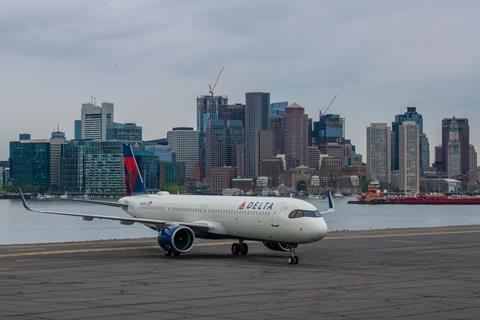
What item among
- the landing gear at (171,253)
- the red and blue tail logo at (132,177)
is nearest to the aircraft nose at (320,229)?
the landing gear at (171,253)

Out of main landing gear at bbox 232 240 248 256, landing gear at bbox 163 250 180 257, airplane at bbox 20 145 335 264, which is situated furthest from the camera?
main landing gear at bbox 232 240 248 256

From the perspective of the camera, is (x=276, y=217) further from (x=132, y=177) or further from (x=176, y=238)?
(x=132, y=177)

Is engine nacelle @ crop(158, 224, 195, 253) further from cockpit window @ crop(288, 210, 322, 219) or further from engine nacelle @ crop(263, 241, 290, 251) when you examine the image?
cockpit window @ crop(288, 210, 322, 219)

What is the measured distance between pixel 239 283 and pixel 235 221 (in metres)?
13.4

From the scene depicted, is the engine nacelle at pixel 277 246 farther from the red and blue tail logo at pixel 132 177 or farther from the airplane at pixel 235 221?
the red and blue tail logo at pixel 132 177

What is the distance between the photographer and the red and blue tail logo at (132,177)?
64750 mm

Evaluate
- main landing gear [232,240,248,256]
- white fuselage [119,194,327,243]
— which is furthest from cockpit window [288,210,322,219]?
main landing gear [232,240,248,256]

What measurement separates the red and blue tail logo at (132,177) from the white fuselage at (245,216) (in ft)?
16.1

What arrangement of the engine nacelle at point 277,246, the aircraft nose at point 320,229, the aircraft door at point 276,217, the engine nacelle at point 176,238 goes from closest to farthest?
the aircraft nose at point 320,229 → the aircraft door at point 276,217 → the engine nacelle at point 277,246 → the engine nacelle at point 176,238

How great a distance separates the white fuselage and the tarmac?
1.48 m

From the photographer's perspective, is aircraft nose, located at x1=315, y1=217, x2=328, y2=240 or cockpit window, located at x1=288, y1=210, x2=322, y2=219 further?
cockpit window, located at x1=288, y1=210, x2=322, y2=219

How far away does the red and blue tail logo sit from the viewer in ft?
212

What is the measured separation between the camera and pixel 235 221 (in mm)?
50125

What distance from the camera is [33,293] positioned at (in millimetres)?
33531
